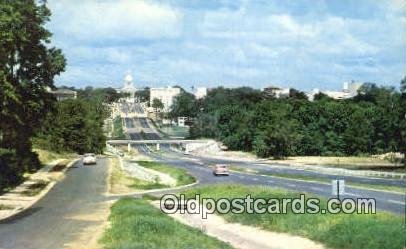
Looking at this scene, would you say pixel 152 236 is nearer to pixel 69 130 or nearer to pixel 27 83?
pixel 27 83

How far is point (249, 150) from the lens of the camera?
168 meters

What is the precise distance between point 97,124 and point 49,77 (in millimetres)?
74895

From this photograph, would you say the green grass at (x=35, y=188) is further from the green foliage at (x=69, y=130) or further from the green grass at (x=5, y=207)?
the green foliage at (x=69, y=130)

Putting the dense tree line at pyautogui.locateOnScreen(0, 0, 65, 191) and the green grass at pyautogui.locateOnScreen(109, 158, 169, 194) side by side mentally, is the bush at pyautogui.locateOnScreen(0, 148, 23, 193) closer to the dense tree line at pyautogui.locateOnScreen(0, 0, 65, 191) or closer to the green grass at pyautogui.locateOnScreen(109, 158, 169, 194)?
the dense tree line at pyautogui.locateOnScreen(0, 0, 65, 191)

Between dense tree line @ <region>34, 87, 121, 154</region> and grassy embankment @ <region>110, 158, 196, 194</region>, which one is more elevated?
dense tree line @ <region>34, 87, 121, 154</region>

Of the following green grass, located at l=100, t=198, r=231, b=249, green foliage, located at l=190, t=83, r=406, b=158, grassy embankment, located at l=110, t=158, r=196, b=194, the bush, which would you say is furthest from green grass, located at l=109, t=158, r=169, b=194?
green foliage, located at l=190, t=83, r=406, b=158

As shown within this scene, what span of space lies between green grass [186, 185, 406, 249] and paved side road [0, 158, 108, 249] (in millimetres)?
8480

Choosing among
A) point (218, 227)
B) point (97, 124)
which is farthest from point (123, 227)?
point (97, 124)

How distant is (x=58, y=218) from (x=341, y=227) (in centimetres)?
1689

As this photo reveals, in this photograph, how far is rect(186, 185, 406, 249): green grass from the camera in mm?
22125

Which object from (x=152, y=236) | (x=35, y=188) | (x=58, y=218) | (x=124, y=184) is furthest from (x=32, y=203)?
(x=152, y=236)

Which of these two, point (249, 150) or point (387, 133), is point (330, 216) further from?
point (249, 150)

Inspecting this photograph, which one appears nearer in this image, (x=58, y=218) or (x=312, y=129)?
(x=58, y=218)

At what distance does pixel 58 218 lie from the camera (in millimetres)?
35562
